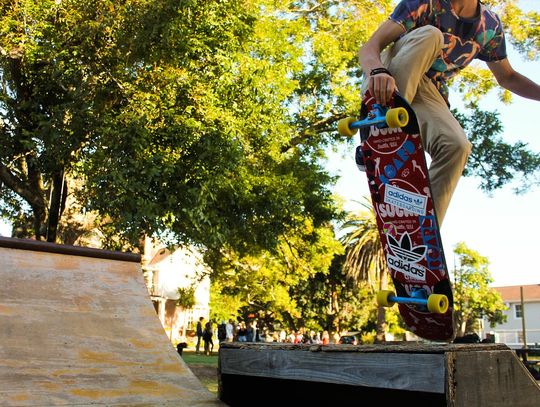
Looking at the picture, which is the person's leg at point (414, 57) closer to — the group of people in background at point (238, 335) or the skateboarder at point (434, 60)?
the skateboarder at point (434, 60)

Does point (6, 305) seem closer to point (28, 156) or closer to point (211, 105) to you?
point (211, 105)

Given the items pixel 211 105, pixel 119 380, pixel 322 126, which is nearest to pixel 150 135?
pixel 211 105

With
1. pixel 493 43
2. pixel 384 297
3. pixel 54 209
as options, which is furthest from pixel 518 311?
pixel 384 297

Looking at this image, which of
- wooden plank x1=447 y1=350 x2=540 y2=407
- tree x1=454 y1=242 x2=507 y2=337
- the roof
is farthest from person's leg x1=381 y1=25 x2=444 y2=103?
the roof

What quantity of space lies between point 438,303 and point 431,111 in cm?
109

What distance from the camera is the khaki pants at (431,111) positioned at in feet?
9.86

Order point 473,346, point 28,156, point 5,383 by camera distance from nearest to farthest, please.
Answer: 1. point 473,346
2. point 5,383
3. point 28,156

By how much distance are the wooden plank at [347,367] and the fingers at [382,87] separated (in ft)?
4.48

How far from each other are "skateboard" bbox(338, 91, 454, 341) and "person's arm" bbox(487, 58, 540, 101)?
109 cm

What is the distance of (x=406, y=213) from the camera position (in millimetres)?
2955

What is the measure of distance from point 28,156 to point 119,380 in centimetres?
1136

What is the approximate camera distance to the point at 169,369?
2646mm

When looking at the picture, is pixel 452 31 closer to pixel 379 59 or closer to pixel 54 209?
pixel 379 59

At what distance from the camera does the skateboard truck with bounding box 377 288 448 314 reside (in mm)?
2770
